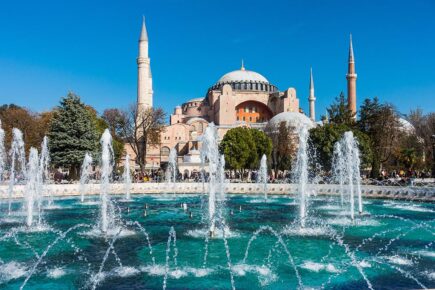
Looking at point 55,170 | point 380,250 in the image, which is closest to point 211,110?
point 55,170

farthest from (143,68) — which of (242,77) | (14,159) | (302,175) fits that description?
(302,175)

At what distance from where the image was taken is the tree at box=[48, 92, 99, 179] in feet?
85.0

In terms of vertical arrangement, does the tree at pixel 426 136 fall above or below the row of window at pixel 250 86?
below

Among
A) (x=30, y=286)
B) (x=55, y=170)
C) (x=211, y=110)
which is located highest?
→ (x=211, y=110)

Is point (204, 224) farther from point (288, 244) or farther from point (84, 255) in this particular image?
point (84, 255)

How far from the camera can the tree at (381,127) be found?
101ft

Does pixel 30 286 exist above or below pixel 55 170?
below

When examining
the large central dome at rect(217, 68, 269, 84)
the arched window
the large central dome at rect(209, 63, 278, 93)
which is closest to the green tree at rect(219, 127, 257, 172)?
the arched window

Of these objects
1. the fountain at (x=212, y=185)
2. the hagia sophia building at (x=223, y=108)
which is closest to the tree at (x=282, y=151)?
the hagia sophia building at (x=223, y=108)

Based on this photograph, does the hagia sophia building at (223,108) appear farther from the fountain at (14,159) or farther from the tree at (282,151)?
the fountain at (14,159)

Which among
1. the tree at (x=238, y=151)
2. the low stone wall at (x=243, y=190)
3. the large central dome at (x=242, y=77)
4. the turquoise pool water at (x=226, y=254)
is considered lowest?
the turquoise pool water at (x=226, y=254)

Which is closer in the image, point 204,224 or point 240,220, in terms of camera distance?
point 204,224

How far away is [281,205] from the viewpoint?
57.8 feet

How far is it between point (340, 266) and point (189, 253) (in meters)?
2.79
